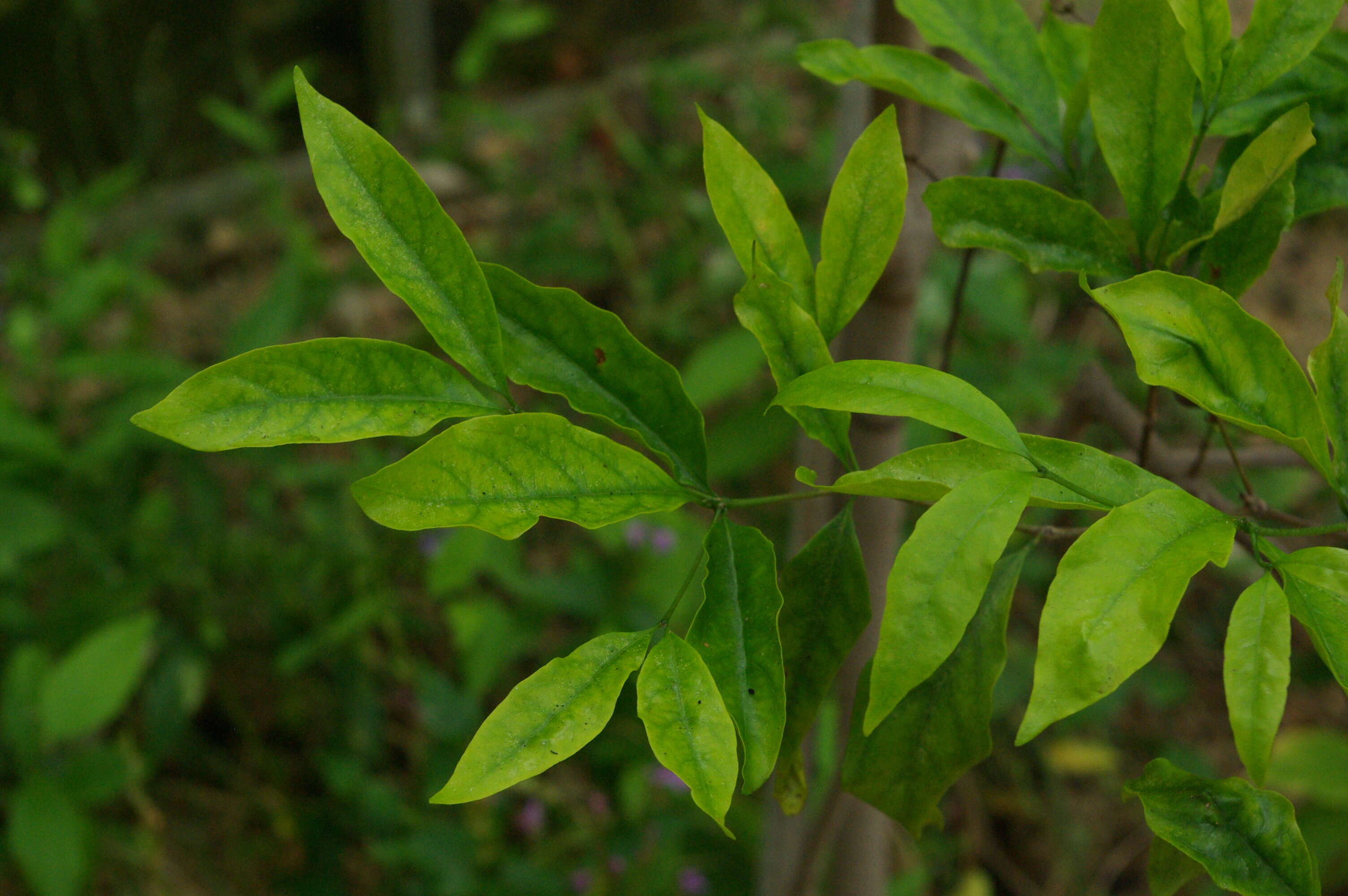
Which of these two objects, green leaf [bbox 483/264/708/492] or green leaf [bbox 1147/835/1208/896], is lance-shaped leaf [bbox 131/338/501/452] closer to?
green leaf [bbox 483/264/708/492]

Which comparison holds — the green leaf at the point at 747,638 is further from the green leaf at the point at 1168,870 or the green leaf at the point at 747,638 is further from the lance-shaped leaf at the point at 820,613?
the green leaf at the point at 1168,870

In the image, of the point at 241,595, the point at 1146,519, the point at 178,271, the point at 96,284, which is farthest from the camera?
the point at 178,271

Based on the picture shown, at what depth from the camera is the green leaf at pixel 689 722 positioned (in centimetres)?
36

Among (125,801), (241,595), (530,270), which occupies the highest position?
(530,270)

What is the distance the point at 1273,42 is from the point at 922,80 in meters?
0.14

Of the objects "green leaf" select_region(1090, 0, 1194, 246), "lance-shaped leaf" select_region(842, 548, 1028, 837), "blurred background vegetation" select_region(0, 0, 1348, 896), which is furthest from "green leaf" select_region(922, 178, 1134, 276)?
"blurred background vegetation" select_region(0, 0, 1348, 896)

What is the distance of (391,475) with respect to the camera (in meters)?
0.36

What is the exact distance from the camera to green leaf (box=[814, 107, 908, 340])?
43 centimetres

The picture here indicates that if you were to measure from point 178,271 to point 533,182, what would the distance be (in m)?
0.88

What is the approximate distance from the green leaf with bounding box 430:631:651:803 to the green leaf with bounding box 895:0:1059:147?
1.03 ft

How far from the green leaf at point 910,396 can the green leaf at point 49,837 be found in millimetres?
1268

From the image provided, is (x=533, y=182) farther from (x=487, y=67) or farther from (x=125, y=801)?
(x=125, y=801)

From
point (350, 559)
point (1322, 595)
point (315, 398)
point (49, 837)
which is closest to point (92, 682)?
→ point (49, 837)

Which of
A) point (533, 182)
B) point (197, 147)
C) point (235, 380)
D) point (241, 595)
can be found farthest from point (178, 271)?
point (235, 380)
